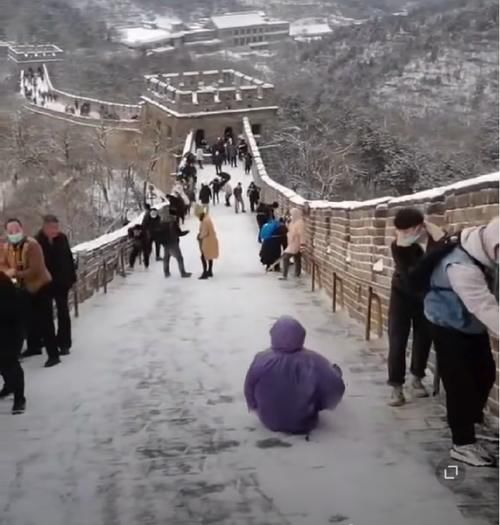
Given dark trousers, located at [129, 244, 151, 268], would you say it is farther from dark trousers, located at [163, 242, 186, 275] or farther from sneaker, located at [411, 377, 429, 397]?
sneaker, located at [411, 377, 429, 397]

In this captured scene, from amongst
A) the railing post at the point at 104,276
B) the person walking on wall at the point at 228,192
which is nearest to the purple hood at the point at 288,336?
the railing post at the point at 104,276

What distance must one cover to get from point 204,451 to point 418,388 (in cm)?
137

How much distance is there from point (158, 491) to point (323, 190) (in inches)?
1086

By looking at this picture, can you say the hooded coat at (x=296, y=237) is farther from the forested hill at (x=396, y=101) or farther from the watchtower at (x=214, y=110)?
the watchtower at (x=214, y=110)

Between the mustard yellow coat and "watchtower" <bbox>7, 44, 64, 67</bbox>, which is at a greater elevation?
"watchtower" <bbox>7, 44, 64, 67</bbox>

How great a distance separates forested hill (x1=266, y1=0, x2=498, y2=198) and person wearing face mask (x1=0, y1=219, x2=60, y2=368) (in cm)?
2481

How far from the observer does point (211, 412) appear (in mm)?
4816

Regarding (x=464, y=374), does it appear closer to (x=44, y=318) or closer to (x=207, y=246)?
(x=44, y=318)

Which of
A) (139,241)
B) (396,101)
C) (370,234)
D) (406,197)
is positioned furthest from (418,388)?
(396,101)

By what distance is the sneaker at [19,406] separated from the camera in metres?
4.90

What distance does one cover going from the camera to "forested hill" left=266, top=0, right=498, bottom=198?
3494 centimetres

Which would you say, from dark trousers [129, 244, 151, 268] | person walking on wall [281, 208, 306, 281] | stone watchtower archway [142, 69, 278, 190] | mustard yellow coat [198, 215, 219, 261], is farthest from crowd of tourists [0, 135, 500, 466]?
stone watchtower archway [142, 69, 278, 190]

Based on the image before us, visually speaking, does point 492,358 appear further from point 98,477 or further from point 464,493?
point 98,477

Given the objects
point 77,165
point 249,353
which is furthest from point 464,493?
point 77,165
